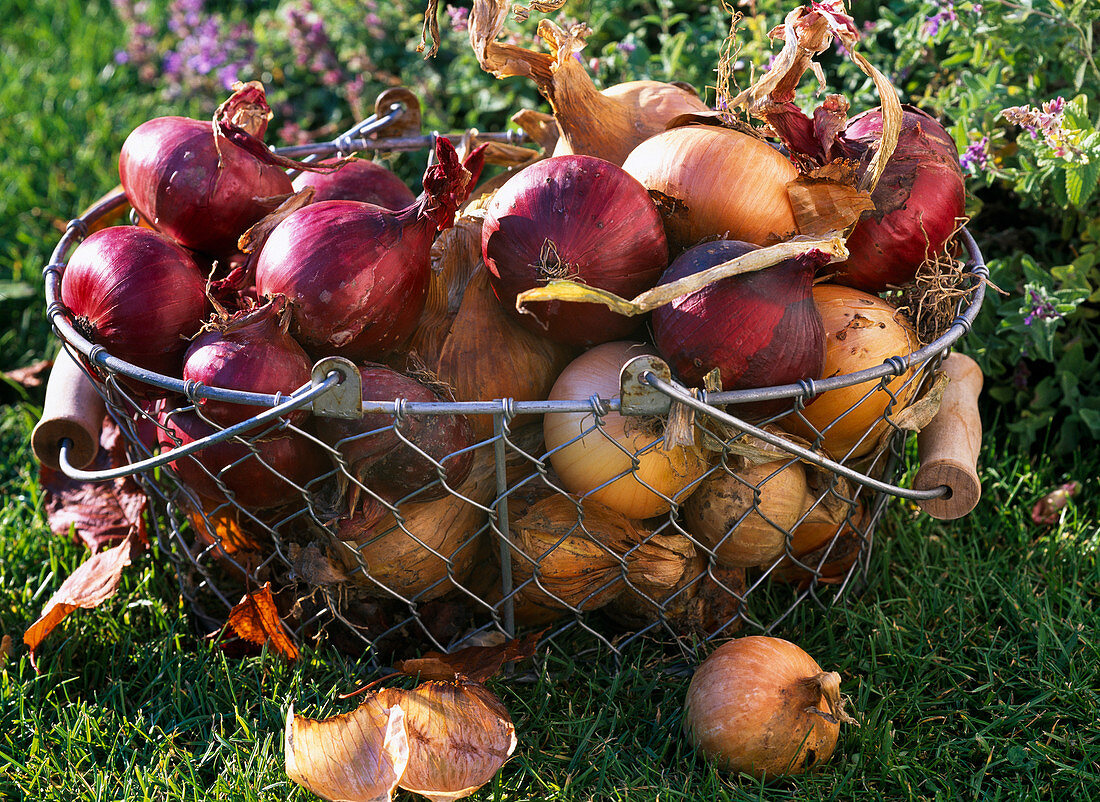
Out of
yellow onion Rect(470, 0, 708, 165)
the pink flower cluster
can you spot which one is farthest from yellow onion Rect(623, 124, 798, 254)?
the pink flower cluster

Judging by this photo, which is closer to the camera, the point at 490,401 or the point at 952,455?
the point at 490,401

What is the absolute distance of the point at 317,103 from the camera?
127 inches

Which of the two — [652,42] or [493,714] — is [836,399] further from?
[652,42]

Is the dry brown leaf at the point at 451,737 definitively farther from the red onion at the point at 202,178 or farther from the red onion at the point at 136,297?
the red onion at the point at 202,178

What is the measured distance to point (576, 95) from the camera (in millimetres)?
1623

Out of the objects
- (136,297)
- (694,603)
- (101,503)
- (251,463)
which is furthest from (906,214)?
(101,503)

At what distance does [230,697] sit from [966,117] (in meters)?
1.82

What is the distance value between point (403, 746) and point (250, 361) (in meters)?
0.56

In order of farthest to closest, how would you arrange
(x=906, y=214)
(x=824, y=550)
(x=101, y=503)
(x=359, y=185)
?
(x=101, y=503) → (x=359, y=185) → (x=824, y=550) → (x=906, y=214)

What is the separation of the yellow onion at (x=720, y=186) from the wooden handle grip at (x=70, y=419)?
1055 millimetres

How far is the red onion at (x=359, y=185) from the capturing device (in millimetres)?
1697

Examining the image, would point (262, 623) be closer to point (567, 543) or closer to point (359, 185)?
point (567, 543)

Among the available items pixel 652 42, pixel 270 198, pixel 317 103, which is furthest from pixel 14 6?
pixel 270 198

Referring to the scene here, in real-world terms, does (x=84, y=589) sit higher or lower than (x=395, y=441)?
lower
